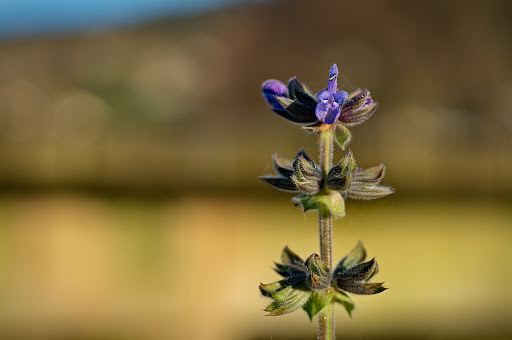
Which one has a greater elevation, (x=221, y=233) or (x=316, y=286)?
(x=221, y=233)

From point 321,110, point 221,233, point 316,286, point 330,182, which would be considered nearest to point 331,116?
point 321,110

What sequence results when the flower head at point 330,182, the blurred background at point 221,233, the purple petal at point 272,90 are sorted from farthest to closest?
the blurred background at point 221,233, the purple petal at point 272,90, the flower head at point 330,182

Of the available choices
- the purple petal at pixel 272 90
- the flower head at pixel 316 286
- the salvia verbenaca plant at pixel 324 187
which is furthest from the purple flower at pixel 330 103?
the flower head at pixel 316 286

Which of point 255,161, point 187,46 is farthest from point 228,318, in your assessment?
point 187,46

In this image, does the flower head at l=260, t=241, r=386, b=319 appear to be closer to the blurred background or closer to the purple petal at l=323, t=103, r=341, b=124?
the purple petal at l=323, t=103, r=341, b=124

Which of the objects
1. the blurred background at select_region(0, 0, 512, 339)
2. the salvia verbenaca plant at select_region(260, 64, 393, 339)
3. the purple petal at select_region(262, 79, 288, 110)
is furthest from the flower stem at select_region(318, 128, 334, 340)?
the blurred background at select_region(0, 0, 512, 339)

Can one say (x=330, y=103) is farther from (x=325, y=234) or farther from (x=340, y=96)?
(x=325, y=234)

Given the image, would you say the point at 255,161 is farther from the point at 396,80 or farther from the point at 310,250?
the point at 396,80

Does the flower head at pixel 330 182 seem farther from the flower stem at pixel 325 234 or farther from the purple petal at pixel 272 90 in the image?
the purple petal at pixel 272 90
